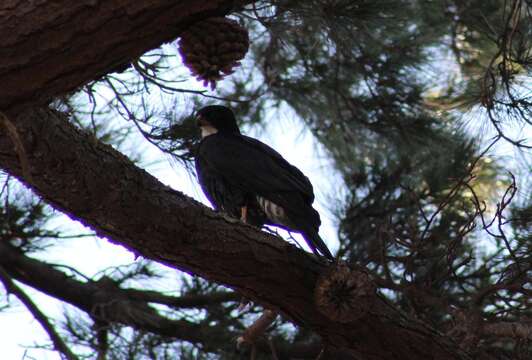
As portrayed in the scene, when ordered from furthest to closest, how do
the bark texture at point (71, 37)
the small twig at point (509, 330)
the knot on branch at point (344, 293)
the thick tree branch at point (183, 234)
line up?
the small twig at point (509, 330) → the knot on branch at point (344, 293) → the thick tree branch at point (183, 234) → the bark texture at point (71, 37)

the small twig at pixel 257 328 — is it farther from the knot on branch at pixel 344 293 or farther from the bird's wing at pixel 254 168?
the bird's wing at pixel 254 168

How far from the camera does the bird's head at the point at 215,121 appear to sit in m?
3.62

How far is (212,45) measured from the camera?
233 cm

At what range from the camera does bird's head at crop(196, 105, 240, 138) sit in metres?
3.62

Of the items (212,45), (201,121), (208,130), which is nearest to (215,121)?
(208,130)

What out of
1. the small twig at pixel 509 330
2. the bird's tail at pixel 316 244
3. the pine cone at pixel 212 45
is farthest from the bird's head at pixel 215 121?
the small twig at pixel 509 330

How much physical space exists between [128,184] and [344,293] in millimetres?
782

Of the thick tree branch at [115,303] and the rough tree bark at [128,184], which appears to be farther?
the thick tree branch at [115,303]

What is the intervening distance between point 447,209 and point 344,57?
106 cm

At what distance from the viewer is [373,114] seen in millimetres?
4602

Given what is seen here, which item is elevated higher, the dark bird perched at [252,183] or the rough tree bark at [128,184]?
the dark bird perched at [252,183]

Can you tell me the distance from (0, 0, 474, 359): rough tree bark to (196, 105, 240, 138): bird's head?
3.90 feet

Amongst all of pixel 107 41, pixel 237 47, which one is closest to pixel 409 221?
pixel 237 47

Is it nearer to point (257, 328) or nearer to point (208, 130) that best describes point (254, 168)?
point (208, 130)
